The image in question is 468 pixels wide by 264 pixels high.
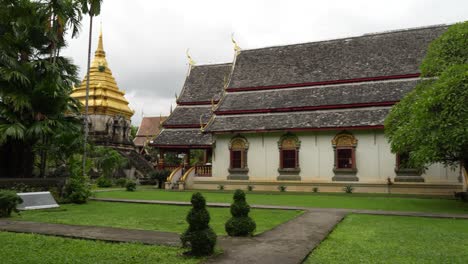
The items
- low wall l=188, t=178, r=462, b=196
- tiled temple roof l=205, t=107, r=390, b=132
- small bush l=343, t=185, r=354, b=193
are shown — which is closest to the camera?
low wall l=188, t=178, r=462, b=196

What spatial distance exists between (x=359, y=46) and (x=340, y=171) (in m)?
8.25

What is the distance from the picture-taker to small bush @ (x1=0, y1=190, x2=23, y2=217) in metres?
10.1

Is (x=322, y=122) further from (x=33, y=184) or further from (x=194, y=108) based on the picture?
(x=33, y=184)

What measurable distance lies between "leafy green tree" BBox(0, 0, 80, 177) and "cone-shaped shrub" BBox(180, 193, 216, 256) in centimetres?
964

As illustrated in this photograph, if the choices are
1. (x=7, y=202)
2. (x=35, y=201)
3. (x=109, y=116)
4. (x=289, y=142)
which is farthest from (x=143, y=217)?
(x=109, y=116)

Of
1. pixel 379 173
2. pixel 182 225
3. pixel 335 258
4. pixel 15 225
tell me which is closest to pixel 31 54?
pixel 15 225

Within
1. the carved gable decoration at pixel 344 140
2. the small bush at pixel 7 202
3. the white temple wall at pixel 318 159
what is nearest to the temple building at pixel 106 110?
the white temple wall at pixel 318 159

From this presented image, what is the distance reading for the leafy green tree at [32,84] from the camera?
13469 mm

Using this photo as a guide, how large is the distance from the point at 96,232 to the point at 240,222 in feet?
9.76

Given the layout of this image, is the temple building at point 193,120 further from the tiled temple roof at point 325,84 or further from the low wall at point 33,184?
the low wall at point 33,184

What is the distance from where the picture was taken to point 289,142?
68.3 feet

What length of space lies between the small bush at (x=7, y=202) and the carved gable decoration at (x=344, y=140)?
14.6m

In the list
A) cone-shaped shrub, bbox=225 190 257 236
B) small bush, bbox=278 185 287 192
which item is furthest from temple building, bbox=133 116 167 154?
cone-shaped shrub, bbox=225 190 257 236

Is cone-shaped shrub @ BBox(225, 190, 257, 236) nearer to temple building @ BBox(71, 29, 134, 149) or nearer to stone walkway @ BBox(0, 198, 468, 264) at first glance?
stone walkway @ BBox(0, 198, 468, 264)
